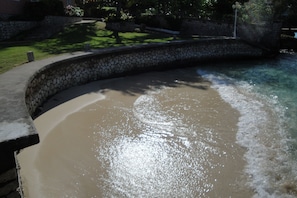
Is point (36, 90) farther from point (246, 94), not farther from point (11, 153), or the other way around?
point (246, 94)

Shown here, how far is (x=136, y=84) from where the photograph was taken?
16.5m

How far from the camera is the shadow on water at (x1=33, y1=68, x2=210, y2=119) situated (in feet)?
43.9

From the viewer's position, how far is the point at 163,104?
13.1m

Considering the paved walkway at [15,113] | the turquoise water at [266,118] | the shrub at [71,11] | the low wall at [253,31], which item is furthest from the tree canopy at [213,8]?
the paved walkway at [15,113]

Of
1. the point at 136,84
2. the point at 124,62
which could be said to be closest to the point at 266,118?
the point at 136,84

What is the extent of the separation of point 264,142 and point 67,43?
51.6 feet

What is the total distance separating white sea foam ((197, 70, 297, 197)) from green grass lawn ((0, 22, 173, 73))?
366 inches

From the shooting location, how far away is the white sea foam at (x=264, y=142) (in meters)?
7.18

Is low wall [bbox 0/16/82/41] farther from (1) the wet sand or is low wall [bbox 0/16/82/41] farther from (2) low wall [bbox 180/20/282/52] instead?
(2) low wall [bbox 180/20/282/52]

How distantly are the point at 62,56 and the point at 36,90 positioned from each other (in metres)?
3.87

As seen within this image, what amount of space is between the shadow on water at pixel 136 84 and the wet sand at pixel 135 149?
0.16 metres

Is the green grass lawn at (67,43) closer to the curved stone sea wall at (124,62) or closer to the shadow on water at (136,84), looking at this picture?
the curved stone sea wall at (124,62)

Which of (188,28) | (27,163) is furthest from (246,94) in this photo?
(188,28)

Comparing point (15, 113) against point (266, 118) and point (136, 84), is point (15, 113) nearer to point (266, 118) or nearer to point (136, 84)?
point (266, 118)
